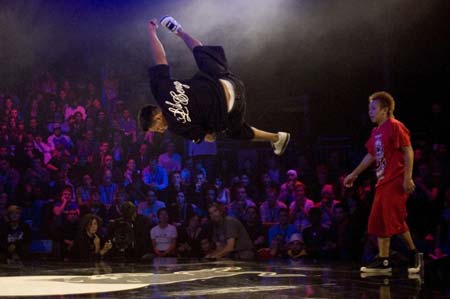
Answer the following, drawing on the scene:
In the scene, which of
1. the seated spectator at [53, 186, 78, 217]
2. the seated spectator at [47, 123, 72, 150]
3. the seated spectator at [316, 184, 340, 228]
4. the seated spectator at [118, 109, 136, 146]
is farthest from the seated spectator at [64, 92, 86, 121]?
the seated spectator at [316, 184, 340, 228]

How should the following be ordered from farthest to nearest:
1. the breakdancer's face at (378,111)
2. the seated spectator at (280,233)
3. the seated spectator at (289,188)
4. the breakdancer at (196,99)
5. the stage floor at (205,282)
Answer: the seated spectator at (289,188)
the seated spectator at (280,233)
the breakdancer's face at (378,111)
the breakdancer at (196,99)
the stage floor at (205,282)

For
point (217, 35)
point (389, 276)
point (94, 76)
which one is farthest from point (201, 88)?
point (94, 76)

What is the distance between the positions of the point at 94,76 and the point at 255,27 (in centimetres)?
301

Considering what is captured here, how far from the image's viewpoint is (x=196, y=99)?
13.9ft

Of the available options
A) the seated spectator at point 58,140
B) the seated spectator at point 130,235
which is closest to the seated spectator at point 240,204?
the seated spectator at point 130,235

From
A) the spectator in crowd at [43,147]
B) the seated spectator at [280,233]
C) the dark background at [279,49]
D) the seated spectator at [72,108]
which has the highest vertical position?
the dark background at [279,49]

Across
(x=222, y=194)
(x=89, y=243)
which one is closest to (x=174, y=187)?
(x=222, y=194)

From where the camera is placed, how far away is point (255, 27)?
905 centimetres

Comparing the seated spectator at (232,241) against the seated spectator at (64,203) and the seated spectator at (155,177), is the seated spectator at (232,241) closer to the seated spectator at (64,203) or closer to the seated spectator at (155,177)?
the seated spectator at (155,177)

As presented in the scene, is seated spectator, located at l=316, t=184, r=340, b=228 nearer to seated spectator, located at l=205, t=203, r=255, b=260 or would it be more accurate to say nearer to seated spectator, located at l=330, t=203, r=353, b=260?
seated spectator, located at l=330, t=203, r=353, b=260

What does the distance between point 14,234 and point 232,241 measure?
2.60 m

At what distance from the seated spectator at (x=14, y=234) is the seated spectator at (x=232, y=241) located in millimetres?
2182

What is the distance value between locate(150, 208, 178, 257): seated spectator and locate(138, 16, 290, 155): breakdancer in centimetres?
295

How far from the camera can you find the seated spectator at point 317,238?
6.67 metres
